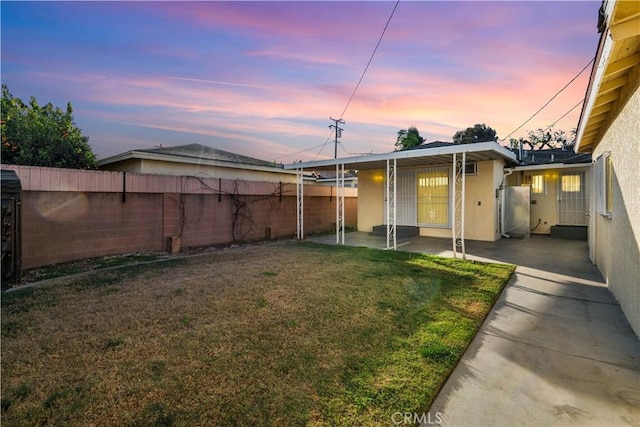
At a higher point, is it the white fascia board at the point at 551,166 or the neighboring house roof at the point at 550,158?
the neighboring house roof at the point at 550,158

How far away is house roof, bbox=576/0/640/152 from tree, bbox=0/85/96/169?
1600 centimetres

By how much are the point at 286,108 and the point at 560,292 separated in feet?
33.4

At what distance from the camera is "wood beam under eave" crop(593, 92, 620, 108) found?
431cm

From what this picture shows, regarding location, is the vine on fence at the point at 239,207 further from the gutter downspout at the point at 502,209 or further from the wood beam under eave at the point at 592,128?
the wood beam under eave at the point at 592,128

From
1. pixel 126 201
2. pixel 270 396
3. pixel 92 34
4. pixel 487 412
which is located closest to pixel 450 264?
pixel 487 412

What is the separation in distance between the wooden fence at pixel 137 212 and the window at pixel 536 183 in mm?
9741

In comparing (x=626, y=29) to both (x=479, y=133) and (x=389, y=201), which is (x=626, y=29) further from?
(x=479, y=133)

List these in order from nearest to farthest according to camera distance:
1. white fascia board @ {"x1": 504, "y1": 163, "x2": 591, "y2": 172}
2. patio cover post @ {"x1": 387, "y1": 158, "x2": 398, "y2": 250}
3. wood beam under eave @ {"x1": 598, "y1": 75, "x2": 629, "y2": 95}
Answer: wood beam under eave @ {"x1": 598, "y1": 75, "x2": 629, "y2": 95} < patio cover post @ {"x1": 387, "y1": 158, "x2": 398, "y2": 250} < white fascia board @ {"x1": 504, "y1": 163, "x2": 591, "y2": 172}

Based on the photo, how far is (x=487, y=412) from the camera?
2111 mm

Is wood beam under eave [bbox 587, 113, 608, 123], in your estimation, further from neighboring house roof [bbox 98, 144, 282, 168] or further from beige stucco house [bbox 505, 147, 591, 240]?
neighboring house roof [bbox 98, 144, 282, 168]

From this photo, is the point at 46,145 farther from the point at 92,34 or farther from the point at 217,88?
the point at 217,88

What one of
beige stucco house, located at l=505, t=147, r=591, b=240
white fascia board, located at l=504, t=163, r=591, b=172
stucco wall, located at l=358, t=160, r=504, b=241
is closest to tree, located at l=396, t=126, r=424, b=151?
beige stucco house, located at l=505, t=147, r=591, b=240

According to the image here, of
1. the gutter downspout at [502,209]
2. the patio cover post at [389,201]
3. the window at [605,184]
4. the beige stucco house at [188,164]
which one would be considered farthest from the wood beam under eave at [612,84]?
the beige stucco house at [188,164]

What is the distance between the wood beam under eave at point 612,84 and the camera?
3.81 meters
